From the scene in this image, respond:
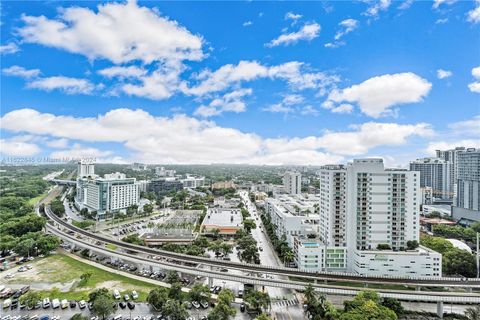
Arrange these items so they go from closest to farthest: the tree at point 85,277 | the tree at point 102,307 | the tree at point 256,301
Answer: the tree at point 102,307 → the tree at point 256,301 → the tree at point 85,277

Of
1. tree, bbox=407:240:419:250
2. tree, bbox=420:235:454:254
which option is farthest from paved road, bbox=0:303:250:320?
tree, bbox=420:235:454:254

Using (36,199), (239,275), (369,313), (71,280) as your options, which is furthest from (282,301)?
(36,199)

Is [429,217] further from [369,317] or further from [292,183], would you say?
[369,317]

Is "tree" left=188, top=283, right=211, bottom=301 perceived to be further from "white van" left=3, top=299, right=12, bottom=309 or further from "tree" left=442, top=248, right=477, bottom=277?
"tree" left=442, top=248, right=477, bottom=277

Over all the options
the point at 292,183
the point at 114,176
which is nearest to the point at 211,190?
the point at 292,183

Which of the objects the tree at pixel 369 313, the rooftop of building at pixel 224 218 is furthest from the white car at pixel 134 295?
the rooftop of building at pixel 224 218

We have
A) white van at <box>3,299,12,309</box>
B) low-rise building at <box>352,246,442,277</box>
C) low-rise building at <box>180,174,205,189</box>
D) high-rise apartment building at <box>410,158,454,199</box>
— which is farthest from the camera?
low-rise building at <box>180,174,205,189</box>

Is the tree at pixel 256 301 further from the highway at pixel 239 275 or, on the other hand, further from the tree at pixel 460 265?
the tree at pixel 460 265
